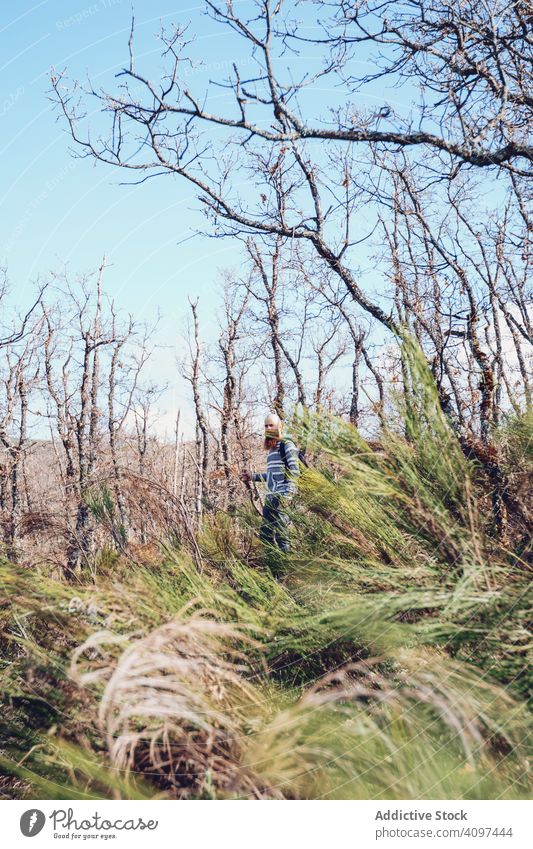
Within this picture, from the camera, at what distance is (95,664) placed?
3.29 feet

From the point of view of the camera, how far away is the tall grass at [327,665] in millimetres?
890

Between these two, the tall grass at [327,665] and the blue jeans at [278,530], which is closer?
the tall grass at [327,665]

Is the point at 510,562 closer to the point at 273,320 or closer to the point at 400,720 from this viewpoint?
the point at 400,720

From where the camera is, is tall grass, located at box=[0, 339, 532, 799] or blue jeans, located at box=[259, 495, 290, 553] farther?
blue jeans, located at box=[259, 495, 290, 553]

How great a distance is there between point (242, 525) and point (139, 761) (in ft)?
4.22

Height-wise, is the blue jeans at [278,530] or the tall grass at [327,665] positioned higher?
the blue jeans at [278,530]

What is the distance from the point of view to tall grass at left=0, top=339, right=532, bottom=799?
0.89 m

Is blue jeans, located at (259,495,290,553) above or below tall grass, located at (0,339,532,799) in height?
above

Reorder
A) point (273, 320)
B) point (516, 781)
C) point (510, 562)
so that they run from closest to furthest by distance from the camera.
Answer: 1. point (516, 781)
2. point (510, 562)
3. point (273, 320)

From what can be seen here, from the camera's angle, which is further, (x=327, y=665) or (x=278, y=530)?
(x=278, y=530)

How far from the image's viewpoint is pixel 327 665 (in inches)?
46.4

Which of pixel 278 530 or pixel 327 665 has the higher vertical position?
pixel 278 530
